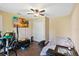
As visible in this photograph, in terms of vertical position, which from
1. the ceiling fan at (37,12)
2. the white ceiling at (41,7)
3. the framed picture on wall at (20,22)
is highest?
the white ceiling at (41,7)

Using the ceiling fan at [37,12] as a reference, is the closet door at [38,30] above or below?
below

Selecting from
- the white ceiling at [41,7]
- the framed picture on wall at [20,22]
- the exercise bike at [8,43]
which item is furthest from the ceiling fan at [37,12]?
the exercise bike at [8,43]

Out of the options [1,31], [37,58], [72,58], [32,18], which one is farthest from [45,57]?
[1,31]

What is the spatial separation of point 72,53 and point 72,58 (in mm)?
74

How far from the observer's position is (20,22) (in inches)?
82.5

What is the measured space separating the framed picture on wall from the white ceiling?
0.33 feet

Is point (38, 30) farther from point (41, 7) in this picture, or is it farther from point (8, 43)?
point (8, 43)

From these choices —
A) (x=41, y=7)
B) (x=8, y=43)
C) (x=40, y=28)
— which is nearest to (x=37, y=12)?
(x=41, y=7)

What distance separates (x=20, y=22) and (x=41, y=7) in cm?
37

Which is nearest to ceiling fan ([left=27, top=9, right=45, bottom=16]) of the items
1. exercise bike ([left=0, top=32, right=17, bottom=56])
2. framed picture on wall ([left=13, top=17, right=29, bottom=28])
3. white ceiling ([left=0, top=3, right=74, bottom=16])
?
white ceiling ([left=0, top=3, right=74, bottom=16])

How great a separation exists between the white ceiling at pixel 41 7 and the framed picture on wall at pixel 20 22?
0.10 meters

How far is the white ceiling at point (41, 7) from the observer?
2.04 m

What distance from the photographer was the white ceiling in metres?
2.04

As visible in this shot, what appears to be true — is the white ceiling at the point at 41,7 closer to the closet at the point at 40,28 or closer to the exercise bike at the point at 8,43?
the closet at the point at 40,28
